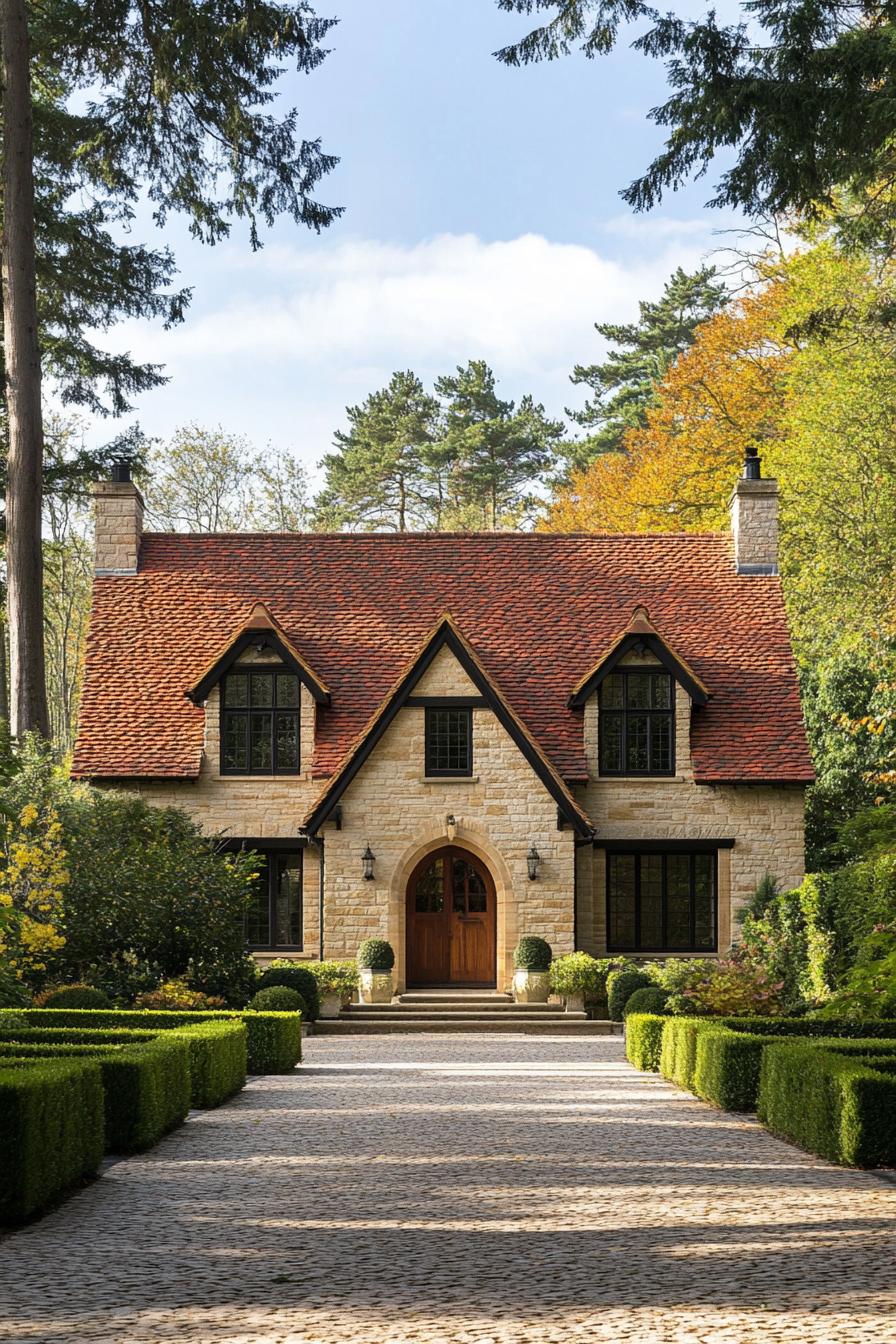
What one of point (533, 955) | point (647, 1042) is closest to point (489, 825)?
point (533, 955)

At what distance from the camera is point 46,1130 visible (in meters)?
9.91

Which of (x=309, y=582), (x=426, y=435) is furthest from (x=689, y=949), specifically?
(x=426, y=435)

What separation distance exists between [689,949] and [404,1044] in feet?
23.3

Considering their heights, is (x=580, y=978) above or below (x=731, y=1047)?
below

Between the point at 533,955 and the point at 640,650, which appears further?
the point at 640,650

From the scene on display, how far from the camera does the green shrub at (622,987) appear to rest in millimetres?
25484

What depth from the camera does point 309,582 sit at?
104ft

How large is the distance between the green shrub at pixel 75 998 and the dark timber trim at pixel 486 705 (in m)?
7.72

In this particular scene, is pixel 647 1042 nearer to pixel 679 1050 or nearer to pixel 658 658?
pixel 679 1050

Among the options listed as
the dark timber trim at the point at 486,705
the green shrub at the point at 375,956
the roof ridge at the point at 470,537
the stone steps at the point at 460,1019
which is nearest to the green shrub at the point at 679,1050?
the stone steps at the point at 460,1019

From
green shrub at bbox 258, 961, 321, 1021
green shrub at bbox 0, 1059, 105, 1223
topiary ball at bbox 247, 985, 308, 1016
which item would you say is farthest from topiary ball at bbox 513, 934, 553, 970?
green shrub at bbox 0, 1059, 105, 1223

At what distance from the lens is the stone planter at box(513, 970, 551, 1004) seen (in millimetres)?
26984

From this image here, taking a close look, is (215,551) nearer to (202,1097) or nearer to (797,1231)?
(202,1097)

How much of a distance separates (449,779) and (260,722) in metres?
3.70
